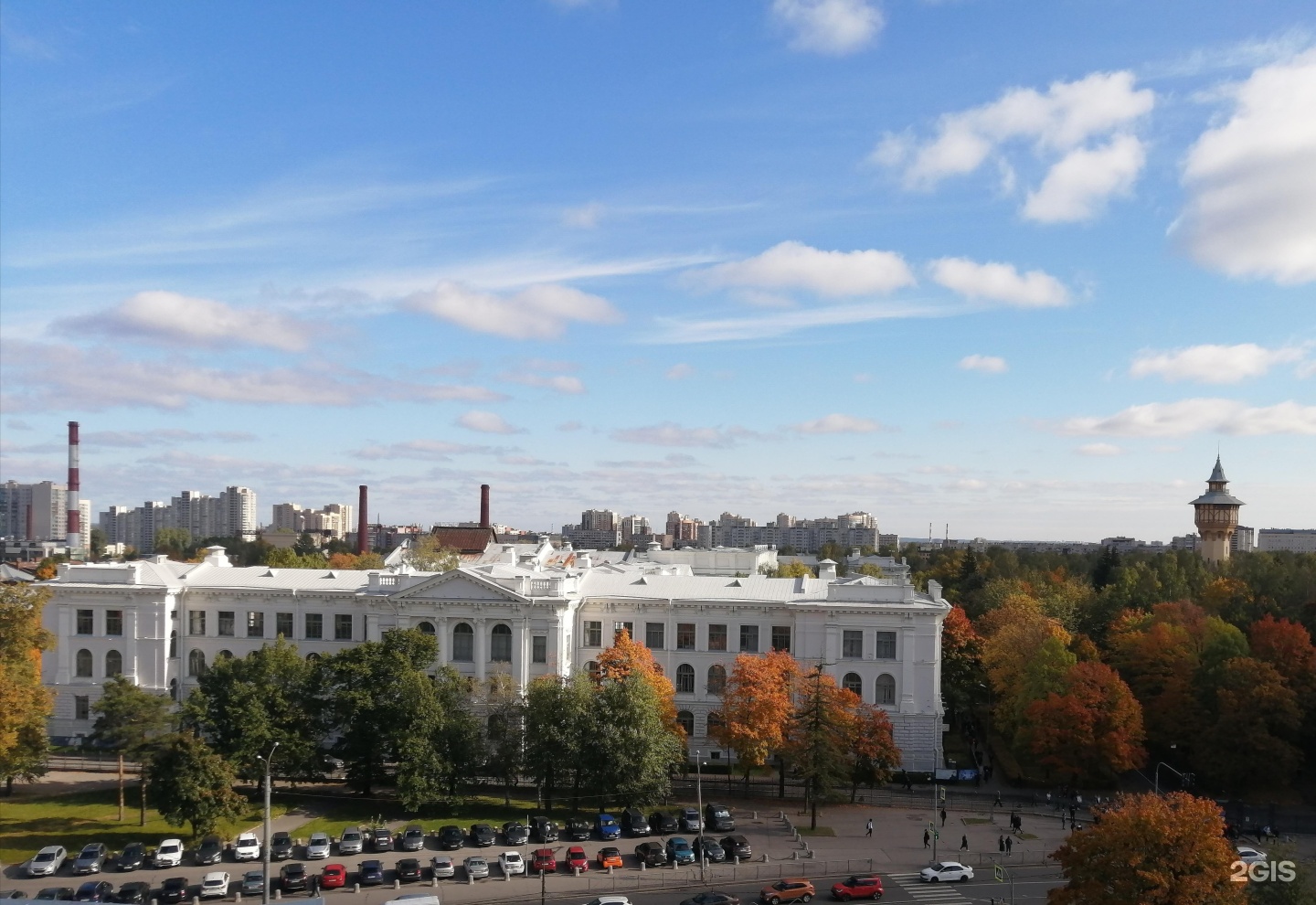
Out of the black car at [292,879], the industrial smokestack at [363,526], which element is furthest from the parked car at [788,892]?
the industrial smokestack at [363,526]

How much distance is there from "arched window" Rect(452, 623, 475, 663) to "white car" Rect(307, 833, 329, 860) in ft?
62.2

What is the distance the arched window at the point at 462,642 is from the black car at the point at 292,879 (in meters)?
23.1

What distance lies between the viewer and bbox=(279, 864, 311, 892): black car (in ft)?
139

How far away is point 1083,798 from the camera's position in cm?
5775

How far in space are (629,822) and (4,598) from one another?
33008 mm

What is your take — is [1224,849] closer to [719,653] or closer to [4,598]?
[719,653]

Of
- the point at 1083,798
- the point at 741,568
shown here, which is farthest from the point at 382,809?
the point at 741,568

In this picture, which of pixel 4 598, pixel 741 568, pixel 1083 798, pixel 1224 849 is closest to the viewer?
pixel 1224 849

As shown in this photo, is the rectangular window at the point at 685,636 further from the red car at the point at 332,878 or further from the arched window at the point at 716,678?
the red car at the point at 332,878

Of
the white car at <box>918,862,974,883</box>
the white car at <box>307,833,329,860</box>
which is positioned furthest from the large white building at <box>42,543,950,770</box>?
the white car at <box>918,862,974,883</box>

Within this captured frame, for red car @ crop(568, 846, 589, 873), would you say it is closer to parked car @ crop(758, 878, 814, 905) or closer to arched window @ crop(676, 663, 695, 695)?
parked car @ crop(758, 878, 814, 905)

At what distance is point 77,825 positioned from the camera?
50219 millimetres

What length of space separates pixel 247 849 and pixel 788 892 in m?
23.6

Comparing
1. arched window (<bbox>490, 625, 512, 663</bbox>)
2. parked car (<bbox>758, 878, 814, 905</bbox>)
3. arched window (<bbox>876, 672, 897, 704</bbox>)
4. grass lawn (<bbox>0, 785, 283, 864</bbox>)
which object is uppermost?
arched window (<bbox>490, 625, 512, 663</bbox>)
